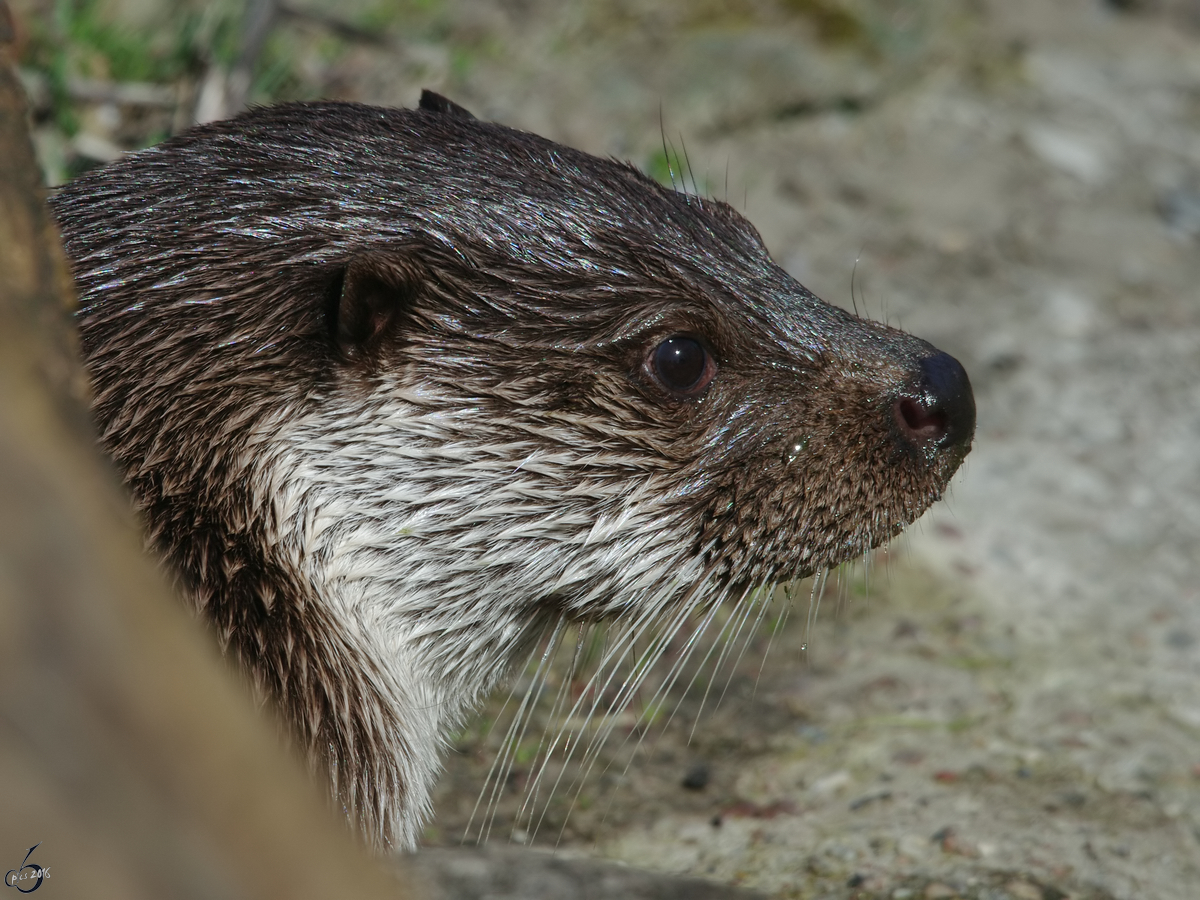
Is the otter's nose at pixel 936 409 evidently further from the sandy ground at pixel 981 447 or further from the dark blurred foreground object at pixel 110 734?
the dark blurred foreground object at pixel 110 734

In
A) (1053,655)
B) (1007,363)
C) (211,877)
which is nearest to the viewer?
(211,877)

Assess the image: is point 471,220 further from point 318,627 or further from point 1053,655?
point 1053,655

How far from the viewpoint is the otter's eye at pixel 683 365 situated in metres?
2.07

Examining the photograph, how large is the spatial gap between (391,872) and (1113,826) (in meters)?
1.42

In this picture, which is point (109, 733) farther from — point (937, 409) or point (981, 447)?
point (981, 447)

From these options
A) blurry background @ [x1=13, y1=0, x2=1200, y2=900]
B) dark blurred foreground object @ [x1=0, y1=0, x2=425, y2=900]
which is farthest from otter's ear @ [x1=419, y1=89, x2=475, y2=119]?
dark blurred foreground object @ [x1=0, y1=0, x2=425, y2=900]

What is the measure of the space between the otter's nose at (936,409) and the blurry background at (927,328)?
0.48 m

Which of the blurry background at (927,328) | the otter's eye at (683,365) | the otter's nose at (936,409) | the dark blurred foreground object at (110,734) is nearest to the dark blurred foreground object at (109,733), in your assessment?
the dark blurred foreground object at (110,734)

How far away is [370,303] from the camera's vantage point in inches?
75.9

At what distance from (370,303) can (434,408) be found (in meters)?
0.18

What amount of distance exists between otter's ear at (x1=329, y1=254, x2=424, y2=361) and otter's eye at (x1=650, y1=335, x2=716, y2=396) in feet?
1.28

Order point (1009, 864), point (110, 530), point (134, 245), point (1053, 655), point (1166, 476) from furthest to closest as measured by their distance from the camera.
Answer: point (1166, 476) → point (1053, 655) → point (1009, 864) → point (134, 245) → point (110, 530)

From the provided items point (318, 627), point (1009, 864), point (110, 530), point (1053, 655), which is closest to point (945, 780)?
point (1009, 864)

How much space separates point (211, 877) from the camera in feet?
2.82
